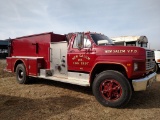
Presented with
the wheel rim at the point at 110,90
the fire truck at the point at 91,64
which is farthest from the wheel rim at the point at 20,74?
the wheel rim at the point at 110,90

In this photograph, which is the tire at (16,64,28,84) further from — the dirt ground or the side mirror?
the side mirror


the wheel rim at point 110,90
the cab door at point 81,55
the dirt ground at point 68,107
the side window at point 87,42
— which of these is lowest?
the dirt ground at point 68,107

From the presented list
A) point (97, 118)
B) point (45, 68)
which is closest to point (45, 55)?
point (45, 68)

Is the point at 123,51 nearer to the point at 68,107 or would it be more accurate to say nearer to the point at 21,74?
the point at 68,107

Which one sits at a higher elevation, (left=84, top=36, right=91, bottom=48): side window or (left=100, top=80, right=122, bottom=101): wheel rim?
(left=84, top=36, right=91, bottom=48): side window

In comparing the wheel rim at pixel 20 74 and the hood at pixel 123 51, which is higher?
the hood at pixel 123 51

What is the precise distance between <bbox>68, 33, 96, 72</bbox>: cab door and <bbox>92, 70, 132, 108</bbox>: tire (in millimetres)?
748

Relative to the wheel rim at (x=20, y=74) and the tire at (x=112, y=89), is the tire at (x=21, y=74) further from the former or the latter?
the tire at (x=112, y=89)

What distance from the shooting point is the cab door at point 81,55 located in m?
5.94

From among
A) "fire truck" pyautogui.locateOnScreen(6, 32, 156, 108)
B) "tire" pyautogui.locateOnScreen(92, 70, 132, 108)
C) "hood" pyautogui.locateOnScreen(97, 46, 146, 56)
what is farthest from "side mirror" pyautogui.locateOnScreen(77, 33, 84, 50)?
"tire" pyautogui.locateOnScreen(92, 70, 132, 108)

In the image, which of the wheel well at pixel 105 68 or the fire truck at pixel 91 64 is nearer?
the fire truck at pixel 91 64

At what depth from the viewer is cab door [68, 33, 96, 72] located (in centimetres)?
594

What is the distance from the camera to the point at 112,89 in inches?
205

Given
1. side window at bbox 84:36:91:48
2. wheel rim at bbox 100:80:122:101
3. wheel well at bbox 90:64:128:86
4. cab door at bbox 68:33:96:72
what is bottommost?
wheel rim at bbox 100:80:122:101
